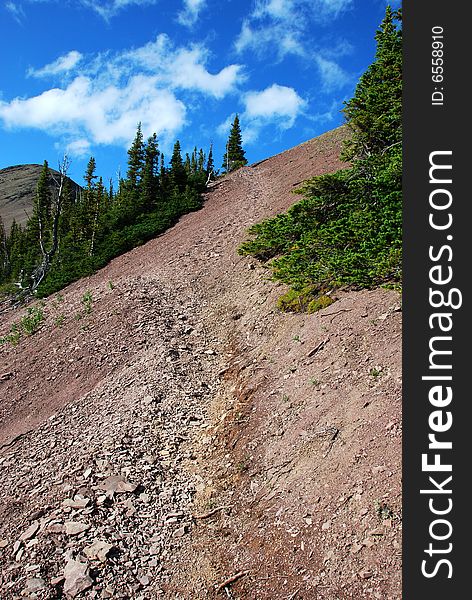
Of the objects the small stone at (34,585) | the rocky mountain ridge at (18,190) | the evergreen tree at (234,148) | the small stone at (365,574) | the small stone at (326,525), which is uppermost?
the rocky mountain ridge at (18,190)

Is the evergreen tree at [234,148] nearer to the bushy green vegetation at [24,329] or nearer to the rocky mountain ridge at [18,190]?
the bushy green vegetation at [24,329]

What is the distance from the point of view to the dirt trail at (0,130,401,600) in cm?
630

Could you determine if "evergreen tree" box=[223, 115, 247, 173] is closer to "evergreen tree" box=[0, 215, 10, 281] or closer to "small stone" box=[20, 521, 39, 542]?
"evergreen tree" box=[0, 215, 10, 281]

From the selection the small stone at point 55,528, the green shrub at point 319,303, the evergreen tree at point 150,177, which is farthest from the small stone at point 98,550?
the evergreen tree at point 150,177

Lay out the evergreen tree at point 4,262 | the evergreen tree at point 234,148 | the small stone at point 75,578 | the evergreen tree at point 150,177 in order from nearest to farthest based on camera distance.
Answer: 1. the small stone at point 75,578
2. the evergreen tree at point 150,177
3. the evergreen tree at point 234,148
4. the evergreen tree at point 4,262

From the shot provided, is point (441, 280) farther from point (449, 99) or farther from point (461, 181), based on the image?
point (449, 99)

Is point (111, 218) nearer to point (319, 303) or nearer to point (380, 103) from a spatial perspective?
point (380, 103)

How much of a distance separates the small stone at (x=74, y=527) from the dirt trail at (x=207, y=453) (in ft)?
0.08

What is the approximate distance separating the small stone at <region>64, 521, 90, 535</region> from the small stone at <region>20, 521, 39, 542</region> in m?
0.51

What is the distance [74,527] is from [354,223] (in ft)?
33.2

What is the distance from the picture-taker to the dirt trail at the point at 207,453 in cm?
630

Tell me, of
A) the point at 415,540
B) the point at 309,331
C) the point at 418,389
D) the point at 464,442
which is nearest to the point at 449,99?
the point at 418,389

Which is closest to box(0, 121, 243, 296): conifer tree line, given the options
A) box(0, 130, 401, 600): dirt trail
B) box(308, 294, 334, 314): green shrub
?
box(0, 130, 401, 600): dirt trail

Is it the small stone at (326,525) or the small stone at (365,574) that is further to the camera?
the small stone at (326,525)
